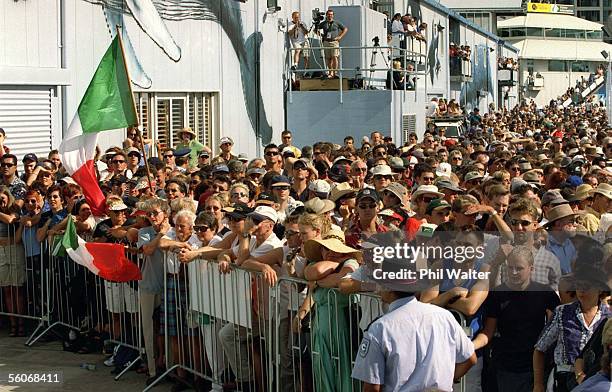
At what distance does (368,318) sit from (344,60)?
2207 centimetres

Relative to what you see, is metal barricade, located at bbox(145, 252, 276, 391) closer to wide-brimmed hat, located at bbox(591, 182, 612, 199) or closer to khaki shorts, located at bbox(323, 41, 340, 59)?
wide-brimmed hat, located at bbox(591, 182, 612, 199)

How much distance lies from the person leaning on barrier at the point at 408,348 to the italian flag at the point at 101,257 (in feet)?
16.1

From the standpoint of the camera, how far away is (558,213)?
8938 mm

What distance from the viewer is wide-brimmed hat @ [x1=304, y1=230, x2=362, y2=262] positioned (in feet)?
26.1

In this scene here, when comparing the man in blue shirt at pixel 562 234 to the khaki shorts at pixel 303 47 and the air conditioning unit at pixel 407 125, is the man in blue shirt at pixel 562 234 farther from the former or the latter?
the khaki shorts at pixel 303 47

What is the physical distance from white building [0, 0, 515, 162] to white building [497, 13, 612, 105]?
74.4m

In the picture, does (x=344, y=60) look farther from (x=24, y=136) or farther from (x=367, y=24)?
(x=24, y=136)

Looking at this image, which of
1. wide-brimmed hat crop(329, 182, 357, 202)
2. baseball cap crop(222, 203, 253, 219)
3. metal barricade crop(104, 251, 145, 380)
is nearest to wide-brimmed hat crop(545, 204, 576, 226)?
wide-brimmed hat crop(329, 182, 357, 202)

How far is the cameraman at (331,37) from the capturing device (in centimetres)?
2631

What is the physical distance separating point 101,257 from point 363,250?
3.82 m

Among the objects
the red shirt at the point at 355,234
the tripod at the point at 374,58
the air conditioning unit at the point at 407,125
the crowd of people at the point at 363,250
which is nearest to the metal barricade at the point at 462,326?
the crowd of people at the point at 363,250

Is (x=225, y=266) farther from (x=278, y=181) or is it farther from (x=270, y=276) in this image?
(x=278, y=181)

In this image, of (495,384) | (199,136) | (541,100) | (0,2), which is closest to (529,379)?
(495,384)

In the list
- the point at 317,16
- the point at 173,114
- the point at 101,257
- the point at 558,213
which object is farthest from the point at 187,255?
the point at 317,16
